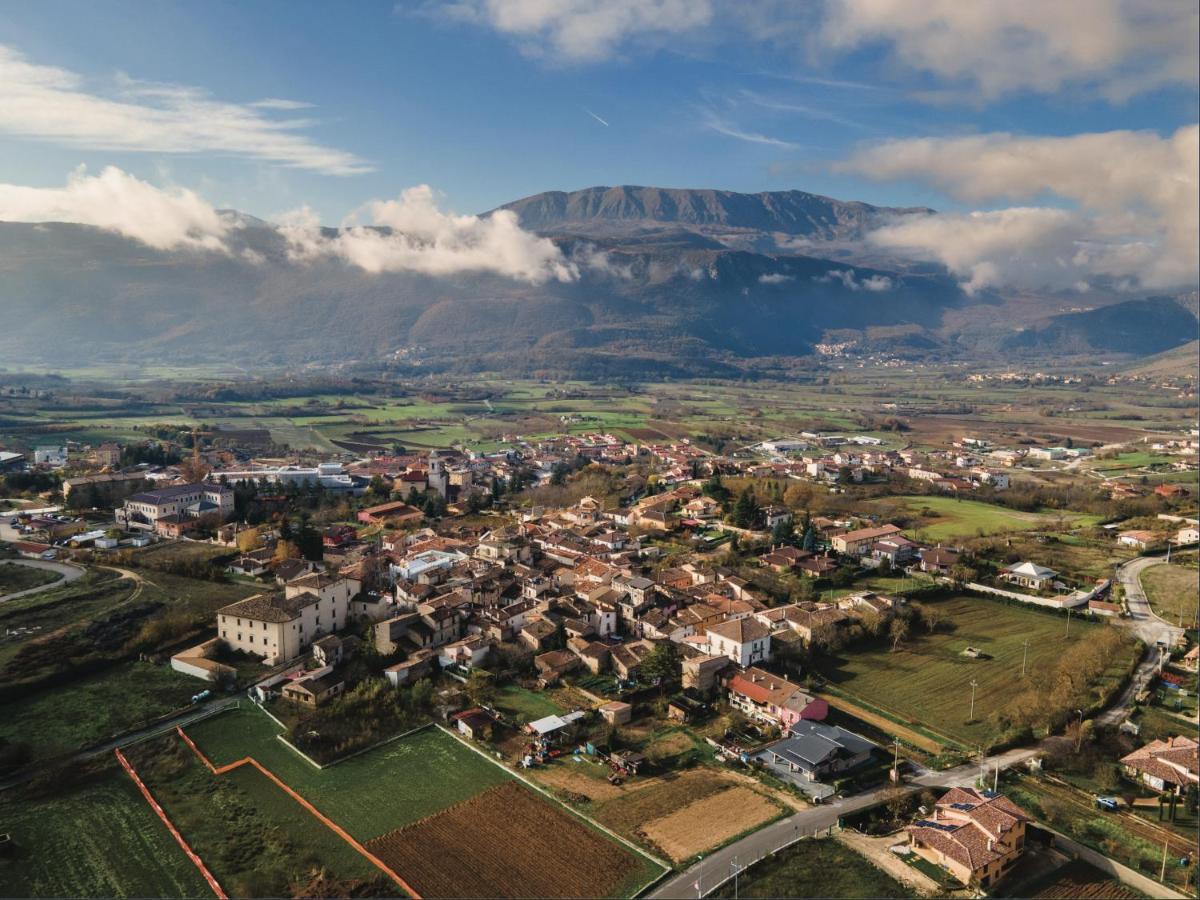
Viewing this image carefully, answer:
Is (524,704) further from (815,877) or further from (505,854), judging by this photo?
(815,877)

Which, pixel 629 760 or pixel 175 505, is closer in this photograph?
pixel 629 760

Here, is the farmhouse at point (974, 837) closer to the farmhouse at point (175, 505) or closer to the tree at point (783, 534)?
the tree at point (783, 534)

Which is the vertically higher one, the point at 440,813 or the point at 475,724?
the point at 475,724

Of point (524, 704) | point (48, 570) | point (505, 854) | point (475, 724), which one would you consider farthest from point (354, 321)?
point (505, 854)

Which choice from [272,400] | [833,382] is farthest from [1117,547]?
[833,382]

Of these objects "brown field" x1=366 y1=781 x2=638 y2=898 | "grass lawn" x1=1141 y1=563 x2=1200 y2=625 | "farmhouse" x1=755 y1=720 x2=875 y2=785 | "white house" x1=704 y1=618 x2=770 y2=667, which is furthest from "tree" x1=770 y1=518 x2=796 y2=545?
"brown field" x1=366 y1=781 x2=638 y2=898

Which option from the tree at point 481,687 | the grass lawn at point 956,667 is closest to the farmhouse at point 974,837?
the grass lawn at point 956,667

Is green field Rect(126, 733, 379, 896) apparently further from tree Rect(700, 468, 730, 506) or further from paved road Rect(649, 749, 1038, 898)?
tree Rect(700, 468, 730, 506)

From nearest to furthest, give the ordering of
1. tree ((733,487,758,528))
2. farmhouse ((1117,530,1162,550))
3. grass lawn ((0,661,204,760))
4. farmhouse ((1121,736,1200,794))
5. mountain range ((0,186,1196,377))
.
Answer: farmhouse ((1121,736,1200,794)) < grass lawn ((0,661,204,760)) < farmhouse ((1117,530,1162,550)) < tree ((733,487,758,528)) < mountain range ((0,186,1196,377))
